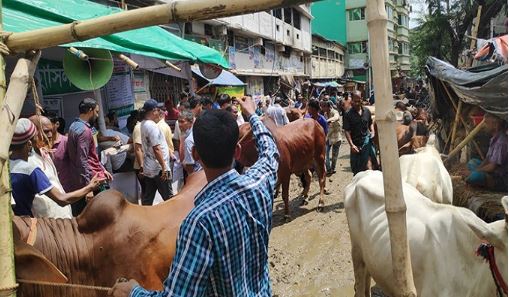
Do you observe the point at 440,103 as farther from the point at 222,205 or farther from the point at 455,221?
the point at 222,205

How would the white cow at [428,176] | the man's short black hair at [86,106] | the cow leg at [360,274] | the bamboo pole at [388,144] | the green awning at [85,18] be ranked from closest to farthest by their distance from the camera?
the bamboo pole at [388,144] < the cow leg at [360,274] < the white cow at [428,176] < the green awning at [85,18] < the man's short black hair at [86,106]

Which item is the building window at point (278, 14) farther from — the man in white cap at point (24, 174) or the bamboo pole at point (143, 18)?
the bamboo pole at point (143, 18)

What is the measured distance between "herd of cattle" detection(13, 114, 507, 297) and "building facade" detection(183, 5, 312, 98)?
1141 centimetres

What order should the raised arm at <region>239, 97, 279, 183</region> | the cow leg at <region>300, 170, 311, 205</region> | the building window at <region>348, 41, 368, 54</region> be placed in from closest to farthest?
the raised arm at <region>239, 97, 279, 183</region>
the cow leg at <region>300, 170, 311, 205</region>
the building window at <region>348, 41, 368, 54</region>

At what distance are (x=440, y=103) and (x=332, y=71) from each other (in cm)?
3713

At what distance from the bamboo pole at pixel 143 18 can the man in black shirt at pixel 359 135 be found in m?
5.38

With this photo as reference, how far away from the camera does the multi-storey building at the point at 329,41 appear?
38156mm

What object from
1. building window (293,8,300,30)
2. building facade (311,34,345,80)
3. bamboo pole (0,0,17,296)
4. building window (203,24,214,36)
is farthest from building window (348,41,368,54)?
bamboo pole (0,0,17,296)

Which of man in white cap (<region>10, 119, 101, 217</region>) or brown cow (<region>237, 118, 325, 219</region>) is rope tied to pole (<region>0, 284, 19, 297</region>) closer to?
man in white cap (<region>10, 119, 101, 217</region>)

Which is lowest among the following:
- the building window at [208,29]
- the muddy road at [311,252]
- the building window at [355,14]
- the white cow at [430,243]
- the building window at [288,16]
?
the muddy road at [311,252]

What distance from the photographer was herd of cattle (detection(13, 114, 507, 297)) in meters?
2.06

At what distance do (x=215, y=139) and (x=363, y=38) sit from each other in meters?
48.0

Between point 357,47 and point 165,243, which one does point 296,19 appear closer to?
point 357,47

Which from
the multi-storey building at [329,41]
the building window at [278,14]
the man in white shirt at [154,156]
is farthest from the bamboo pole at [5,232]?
the multi-storey building at [329,41]
